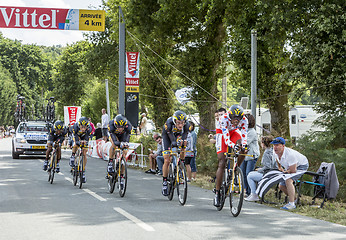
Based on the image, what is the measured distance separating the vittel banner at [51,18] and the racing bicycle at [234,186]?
17.2 m

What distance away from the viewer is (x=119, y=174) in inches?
478

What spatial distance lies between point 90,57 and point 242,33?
23.8 meters

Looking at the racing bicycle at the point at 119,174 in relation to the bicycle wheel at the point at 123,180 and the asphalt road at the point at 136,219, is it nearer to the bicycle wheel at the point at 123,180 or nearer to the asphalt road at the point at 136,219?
the bicycle wheel at the point at 123,180

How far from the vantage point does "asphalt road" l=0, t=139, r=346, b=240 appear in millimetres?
7656

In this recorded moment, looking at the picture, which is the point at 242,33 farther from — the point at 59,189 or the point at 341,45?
the point at 59,189

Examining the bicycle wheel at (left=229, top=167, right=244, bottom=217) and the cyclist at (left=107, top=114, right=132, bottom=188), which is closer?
the bicycle wheel at (left=229, top=167, right=244, bottom=217)

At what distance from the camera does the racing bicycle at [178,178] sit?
1065cm

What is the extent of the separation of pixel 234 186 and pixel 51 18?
18304 millimetres

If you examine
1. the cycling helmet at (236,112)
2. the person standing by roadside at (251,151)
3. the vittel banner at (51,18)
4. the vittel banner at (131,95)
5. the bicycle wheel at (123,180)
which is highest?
the vittel banner at (51,18)

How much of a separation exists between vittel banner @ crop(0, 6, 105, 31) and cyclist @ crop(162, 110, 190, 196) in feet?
50.1

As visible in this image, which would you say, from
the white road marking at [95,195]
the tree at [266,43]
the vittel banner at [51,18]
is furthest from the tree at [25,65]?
the white road marking at [95,195]

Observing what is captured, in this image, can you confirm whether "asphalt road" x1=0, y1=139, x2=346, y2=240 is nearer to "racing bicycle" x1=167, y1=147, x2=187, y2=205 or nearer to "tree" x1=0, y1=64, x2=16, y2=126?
"racing bicycle" x1=167, y1=147, x2=187, y2=205

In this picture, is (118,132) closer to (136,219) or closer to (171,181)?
(171,181)

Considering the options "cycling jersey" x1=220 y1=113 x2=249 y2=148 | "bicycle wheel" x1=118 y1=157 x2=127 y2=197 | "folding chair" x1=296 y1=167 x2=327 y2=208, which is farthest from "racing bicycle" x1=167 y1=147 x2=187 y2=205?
"folding chair" x1=296 y1=167 x2=327 y2=208
